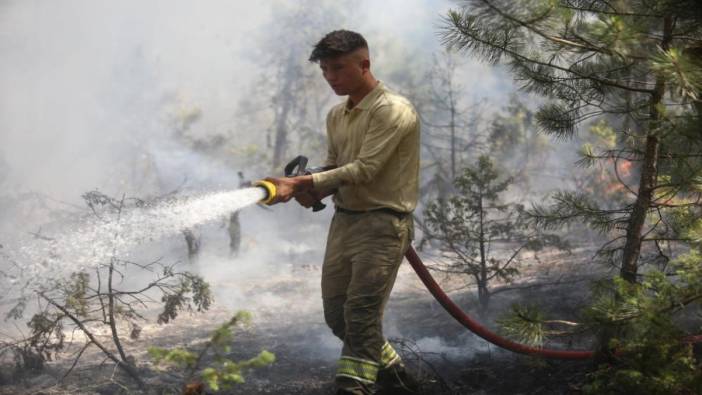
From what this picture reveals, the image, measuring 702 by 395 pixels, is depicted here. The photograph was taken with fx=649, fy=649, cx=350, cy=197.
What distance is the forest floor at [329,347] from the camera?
4.02 metres

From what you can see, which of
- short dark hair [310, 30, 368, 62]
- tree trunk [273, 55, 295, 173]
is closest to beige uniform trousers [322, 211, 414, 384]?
short dark hair [310, 30, 368, 62]

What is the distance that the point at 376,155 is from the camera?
3.35 meters

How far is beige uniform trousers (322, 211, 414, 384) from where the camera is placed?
11.2ft

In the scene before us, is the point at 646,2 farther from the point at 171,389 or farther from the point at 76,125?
the point at 76,125

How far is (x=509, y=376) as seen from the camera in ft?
13.4

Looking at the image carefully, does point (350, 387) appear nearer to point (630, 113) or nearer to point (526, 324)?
point (526, 324)

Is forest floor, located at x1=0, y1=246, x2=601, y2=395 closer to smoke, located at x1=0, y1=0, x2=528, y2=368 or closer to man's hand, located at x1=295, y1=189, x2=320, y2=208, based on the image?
man's hand, located at x1=295, y1=189, x2=320, y2=208

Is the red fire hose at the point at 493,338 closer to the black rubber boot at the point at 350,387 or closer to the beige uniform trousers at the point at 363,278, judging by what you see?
the beige uniform trousers at the point at 363,278

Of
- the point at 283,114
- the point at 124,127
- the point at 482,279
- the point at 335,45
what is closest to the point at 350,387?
the point at 335,45

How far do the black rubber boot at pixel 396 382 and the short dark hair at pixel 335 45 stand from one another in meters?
1.81

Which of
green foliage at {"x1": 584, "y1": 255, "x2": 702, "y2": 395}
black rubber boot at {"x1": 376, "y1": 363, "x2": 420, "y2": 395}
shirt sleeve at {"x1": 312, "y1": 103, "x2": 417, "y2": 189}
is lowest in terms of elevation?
black rubber boot at {"x1": 376, "y1": 363, "x2": 420, "y2": 395}

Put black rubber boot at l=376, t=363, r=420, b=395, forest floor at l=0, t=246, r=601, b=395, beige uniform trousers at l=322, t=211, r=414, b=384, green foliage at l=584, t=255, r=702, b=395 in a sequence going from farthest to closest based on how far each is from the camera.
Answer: forest floor at l=0, t=246, r=601, b=395 → black rubber boot at l=376, t=363, r=420, b=395 → beige uniform trousers at l=322, t=211, r=414, b=384 → green foliage at l=584, t=255, r=702, b=395

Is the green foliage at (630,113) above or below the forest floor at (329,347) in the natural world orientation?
above

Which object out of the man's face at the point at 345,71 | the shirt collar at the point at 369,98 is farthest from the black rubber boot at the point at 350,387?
the man's face at the point at 345,71
